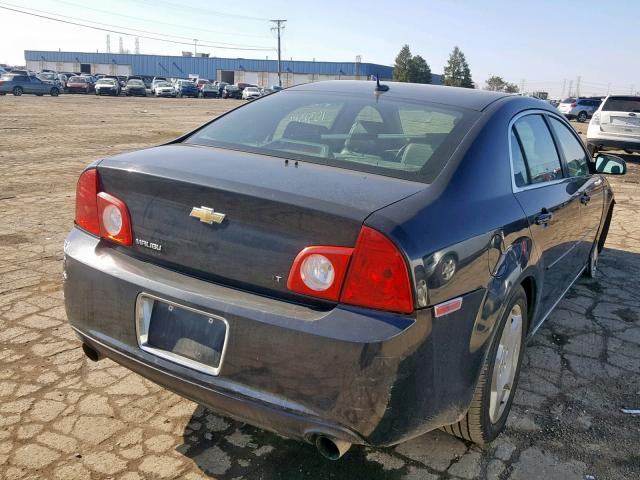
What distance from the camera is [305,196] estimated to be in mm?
2109

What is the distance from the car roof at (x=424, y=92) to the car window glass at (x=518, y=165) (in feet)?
0.78

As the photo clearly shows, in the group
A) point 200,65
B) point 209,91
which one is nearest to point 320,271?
point 209,91

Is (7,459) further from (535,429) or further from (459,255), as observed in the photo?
(535,429)

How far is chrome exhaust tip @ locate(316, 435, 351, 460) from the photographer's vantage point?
6.64 ft

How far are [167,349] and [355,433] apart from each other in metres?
0.79

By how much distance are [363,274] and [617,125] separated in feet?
46.5

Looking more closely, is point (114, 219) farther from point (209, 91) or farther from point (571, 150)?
point (209, 91)

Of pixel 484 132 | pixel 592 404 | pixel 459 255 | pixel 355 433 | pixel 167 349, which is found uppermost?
pixel 484 132

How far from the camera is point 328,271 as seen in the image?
199 centimetres

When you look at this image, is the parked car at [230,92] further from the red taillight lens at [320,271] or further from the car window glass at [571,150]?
the red taillight lens at [320,271]

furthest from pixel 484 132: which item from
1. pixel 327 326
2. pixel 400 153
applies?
pixel 327 326

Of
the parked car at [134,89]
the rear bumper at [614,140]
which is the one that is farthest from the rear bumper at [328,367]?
the parked car at [134,89]

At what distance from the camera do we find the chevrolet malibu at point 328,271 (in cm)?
195

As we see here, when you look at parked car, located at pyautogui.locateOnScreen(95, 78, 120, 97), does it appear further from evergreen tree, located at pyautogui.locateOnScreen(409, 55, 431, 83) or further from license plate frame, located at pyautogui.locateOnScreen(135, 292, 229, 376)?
evergreen tree, located at pyautogui.locateOnScreen(409, 55, 431, 83)
